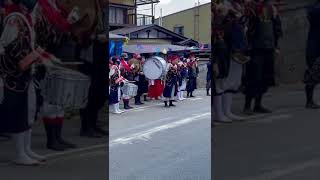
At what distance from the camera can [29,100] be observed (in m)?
1.97

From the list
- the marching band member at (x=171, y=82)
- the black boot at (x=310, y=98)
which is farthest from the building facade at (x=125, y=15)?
the black boot at (x=310, y=98)

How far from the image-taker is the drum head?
2.08 metres

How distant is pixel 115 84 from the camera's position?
7.15ft

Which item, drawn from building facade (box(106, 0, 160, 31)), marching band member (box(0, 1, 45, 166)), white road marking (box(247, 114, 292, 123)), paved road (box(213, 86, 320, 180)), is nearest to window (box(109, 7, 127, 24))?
building facade (box(106, 0, 160, 31))

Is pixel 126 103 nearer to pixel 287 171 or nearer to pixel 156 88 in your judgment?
pixel 156 88

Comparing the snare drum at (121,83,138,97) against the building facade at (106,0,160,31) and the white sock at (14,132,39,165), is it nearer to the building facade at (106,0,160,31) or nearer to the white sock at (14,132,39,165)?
the building facade at (106,0,160,31)

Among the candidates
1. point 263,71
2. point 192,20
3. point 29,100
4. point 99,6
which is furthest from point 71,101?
point 263,71

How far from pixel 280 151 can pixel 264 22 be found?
25.1 inches

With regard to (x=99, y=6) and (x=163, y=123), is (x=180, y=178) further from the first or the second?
(x=99, y=6)

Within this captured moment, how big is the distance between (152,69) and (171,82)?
7.5 inches

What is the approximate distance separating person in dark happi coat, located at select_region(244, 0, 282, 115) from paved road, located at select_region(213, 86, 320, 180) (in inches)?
3.3

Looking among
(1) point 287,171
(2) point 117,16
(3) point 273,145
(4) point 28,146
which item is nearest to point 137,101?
(2) point 117,16

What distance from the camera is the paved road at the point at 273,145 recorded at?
2.29 metres

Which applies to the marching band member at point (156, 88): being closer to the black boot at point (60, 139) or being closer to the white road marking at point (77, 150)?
the white road marking at point (77, 150)
